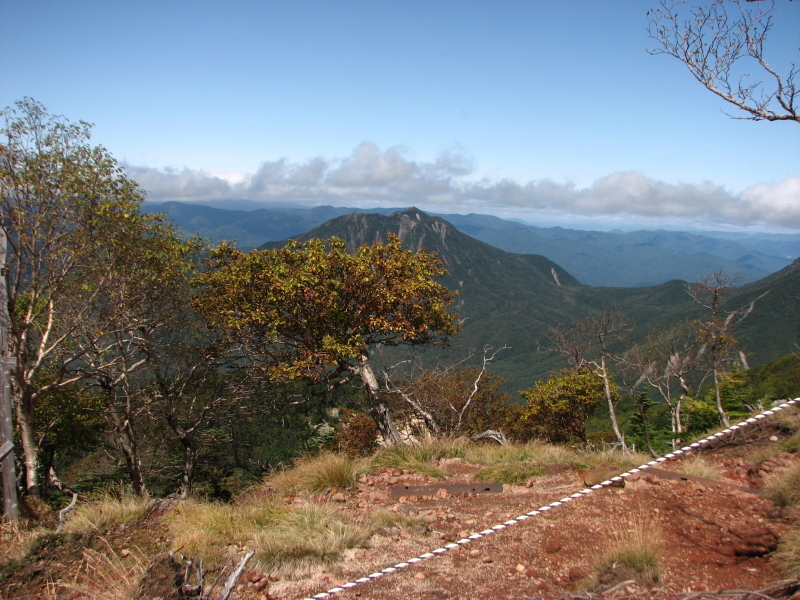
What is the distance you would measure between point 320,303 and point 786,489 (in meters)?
8.08

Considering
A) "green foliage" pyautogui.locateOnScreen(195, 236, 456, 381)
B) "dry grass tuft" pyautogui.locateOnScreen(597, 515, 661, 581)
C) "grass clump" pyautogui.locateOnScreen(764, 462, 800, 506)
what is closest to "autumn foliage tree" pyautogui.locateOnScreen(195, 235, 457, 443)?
"green foliage" pyautogui.locateOnScreen(195, 236, 456, 381)

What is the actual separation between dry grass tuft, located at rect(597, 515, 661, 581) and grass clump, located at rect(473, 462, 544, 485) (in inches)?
118

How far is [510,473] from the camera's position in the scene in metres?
8.08

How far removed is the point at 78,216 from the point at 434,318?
7514 mm

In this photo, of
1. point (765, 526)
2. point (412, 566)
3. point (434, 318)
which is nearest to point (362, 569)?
point (412, 566)

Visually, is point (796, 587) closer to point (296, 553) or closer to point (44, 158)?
point (296, 553)

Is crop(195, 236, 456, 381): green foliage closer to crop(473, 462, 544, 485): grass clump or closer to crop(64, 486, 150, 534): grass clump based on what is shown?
crop(473, 462, 544, 485): grass clump

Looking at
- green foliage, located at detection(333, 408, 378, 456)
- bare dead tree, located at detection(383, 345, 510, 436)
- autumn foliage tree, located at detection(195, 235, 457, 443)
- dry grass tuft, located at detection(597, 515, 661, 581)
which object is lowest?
green foliage, located at detection(333, 408, 378, 456)

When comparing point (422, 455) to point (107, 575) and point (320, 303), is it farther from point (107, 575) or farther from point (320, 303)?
point (107, 575)

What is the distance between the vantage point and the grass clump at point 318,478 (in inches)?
296

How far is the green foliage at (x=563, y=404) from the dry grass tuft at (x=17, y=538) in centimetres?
1657

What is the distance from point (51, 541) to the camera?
17.6 ft

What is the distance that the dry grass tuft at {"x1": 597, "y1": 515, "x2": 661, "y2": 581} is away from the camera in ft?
13.6

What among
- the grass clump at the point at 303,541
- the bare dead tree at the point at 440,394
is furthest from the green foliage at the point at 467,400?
the grass clump at the point at 303,541
